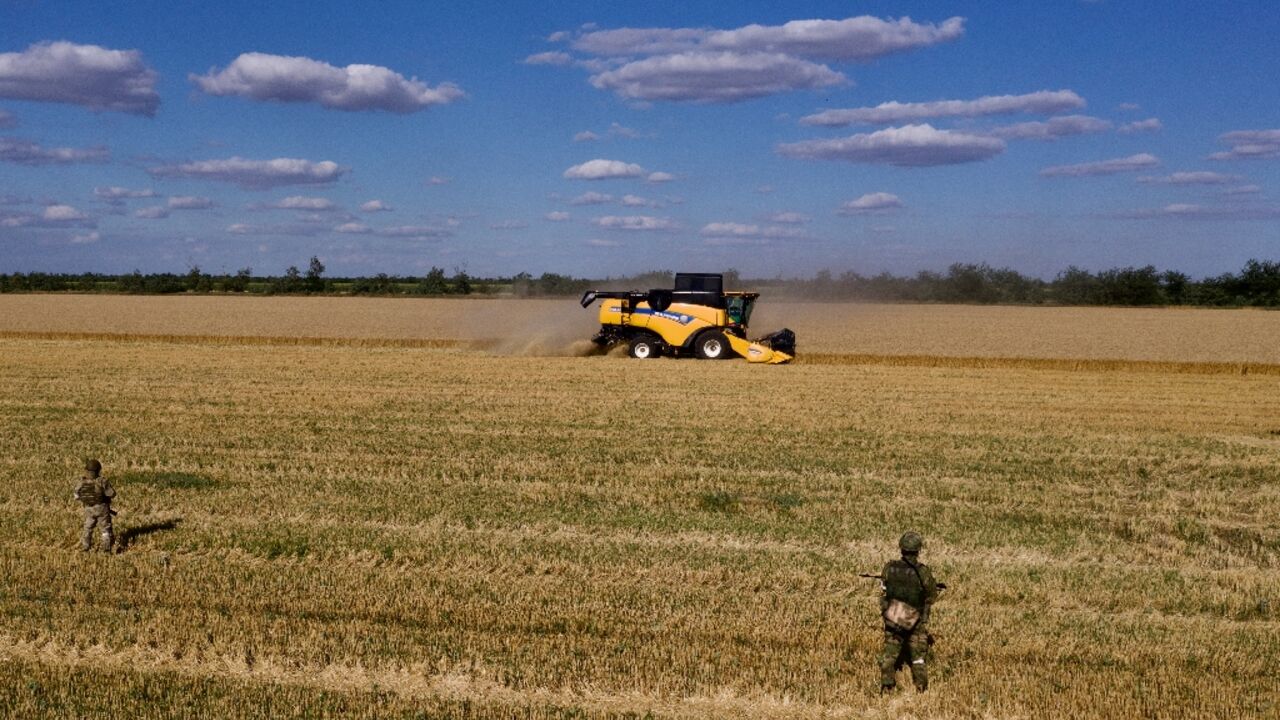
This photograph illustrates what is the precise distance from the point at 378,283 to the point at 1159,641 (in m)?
108

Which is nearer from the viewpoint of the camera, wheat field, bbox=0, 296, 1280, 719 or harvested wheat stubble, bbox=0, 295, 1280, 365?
wheat field, bbox=0, 296, 1280, 719

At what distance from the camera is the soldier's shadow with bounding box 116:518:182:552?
1192cm

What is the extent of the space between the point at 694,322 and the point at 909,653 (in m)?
25.7

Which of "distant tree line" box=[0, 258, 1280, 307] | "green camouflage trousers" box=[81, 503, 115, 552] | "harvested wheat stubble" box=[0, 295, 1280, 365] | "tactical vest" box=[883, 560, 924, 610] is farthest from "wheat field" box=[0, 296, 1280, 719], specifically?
"distant tree line" box=[0, 258, 1280, 307]

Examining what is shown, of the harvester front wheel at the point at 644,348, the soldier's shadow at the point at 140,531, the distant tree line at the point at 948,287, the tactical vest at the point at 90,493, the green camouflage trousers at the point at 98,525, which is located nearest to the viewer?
the tactical vest at the point at 90,493

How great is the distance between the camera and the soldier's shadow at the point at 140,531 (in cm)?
1192

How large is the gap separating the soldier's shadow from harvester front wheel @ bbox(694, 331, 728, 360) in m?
21.8

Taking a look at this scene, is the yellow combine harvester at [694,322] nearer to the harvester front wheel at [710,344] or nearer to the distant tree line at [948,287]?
the harvester front wheel at [710,344]

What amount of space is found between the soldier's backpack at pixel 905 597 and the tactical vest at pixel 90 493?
318 inches

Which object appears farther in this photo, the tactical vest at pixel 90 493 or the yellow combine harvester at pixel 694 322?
the yellow combine harvester at pixel 694 322

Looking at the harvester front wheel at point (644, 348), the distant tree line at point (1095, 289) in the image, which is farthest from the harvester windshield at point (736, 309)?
the distant tree line at point (1095, 289)

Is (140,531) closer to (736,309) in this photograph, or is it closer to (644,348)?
(644,348)

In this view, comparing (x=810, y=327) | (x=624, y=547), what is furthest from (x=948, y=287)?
(x=624, y=547)

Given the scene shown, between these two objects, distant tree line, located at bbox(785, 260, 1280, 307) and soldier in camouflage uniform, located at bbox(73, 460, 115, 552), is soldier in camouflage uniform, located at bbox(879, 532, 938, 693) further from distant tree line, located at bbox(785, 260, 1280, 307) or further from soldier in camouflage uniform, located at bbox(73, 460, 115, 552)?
distant tree line, located at bbox(785, 260, 1280, 307)
